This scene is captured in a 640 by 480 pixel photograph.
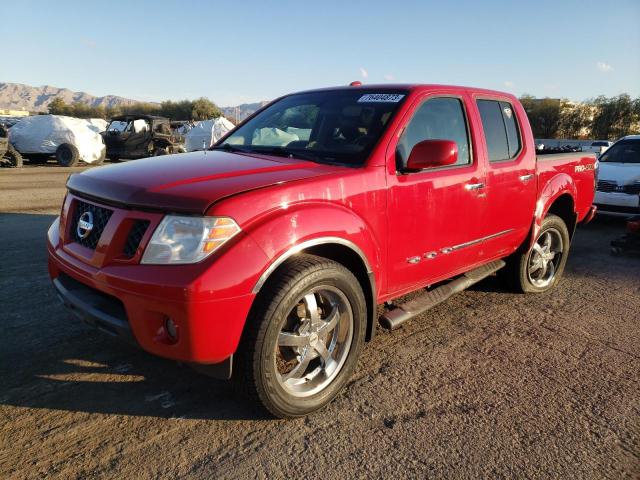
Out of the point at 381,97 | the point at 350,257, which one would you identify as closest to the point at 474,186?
the point at 381,97

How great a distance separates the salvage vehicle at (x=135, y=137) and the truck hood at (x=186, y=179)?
58.1ft

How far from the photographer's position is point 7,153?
16.4m

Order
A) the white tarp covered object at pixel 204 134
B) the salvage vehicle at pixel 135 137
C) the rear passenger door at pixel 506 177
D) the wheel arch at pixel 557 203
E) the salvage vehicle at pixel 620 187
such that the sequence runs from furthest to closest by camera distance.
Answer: the white tarp covered object at pixel 204 134
the salvage vehicle at pixel 135 137
the salvage vehicle at pixel 620 187
the wheel arch at pixel 557 203
the rear passenger door at pixel 506 177

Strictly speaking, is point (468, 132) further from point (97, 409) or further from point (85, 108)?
point (85, 108)

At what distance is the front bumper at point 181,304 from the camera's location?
7.34 ft

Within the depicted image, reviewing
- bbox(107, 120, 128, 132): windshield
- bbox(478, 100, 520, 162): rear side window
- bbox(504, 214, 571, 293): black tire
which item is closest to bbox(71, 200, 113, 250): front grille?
bbox(478, 100, 520, 162): rear side window

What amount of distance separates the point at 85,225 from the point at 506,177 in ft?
10.5

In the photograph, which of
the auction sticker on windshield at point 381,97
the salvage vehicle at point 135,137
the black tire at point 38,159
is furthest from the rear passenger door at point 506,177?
the black tire at point 38,159

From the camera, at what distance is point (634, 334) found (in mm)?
3986

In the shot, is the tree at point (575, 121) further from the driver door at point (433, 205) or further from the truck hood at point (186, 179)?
the truck hood at point (186, 179)

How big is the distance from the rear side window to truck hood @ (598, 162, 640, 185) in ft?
18.2

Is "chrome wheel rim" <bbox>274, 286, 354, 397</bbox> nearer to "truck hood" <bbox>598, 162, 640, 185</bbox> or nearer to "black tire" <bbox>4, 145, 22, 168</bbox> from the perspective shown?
"truck hood" <bbox>598, 162, 640, 185</bbox>

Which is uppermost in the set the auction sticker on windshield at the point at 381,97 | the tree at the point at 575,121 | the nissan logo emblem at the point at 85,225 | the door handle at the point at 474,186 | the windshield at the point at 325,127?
the auction sticker on windshield at the point at 381,97

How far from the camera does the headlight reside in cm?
231
